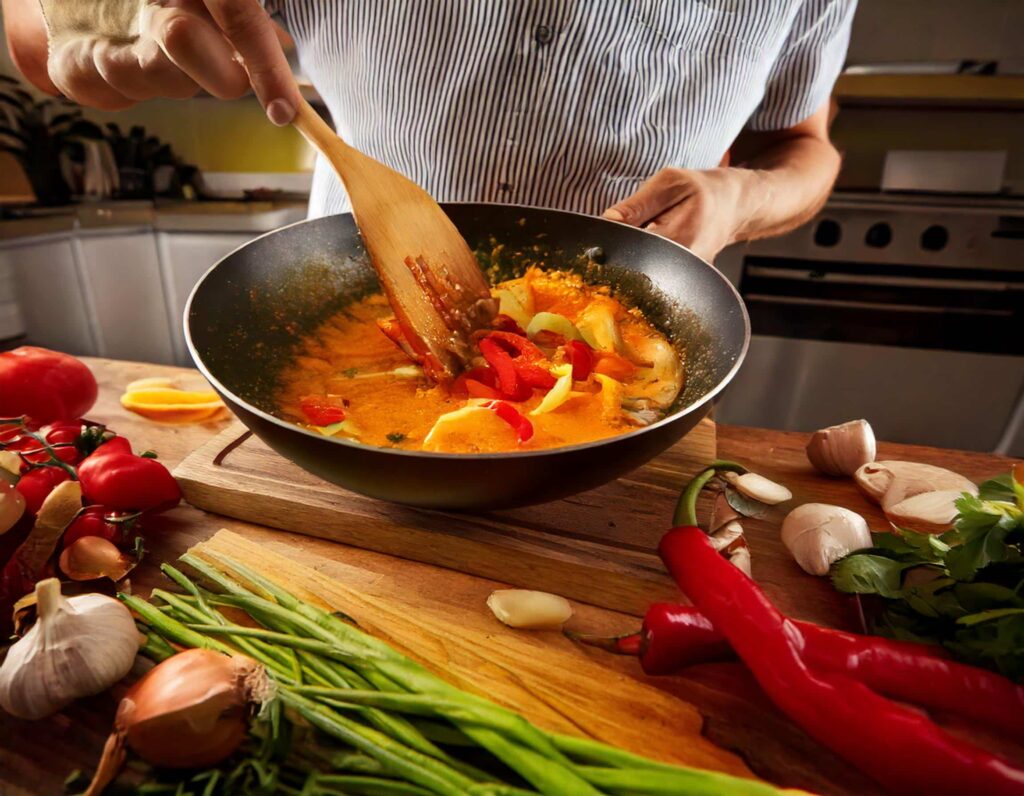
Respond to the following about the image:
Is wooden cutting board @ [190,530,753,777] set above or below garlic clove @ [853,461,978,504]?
below

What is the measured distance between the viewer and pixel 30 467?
3.13 ft

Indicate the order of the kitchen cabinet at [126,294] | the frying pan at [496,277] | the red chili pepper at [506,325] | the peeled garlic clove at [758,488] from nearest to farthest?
the frying pan at [496,277], the peeled garlic clove at [758,488], the red chili pepper at [506,325], the kitchen cabinet at [126,294]

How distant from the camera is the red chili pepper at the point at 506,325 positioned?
44.6 inches

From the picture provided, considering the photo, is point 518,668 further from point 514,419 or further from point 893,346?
point 893,346

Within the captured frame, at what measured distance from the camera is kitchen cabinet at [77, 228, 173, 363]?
3441 mm

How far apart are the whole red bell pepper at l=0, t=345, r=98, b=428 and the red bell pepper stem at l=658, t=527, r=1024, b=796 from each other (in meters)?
1.07

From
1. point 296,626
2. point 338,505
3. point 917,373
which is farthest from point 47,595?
point 917,373

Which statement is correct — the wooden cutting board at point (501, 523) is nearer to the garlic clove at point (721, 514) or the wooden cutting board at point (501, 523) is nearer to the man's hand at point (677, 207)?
the garlic clove at point (721, 514)

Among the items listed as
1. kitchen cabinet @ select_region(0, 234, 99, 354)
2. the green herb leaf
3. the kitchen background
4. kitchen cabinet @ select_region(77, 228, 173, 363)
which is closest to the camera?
the green herb leaf

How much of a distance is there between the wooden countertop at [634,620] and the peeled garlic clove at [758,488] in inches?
1.6

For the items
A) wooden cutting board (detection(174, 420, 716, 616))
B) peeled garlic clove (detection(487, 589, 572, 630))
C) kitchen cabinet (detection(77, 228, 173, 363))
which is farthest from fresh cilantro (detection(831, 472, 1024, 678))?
kitchen cabinet (detection(77, 228, 173, 363))

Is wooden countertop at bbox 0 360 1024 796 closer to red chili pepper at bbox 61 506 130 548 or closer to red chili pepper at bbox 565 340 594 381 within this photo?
red chili pepper at bbox 61 506 130 548

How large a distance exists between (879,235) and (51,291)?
3.82m

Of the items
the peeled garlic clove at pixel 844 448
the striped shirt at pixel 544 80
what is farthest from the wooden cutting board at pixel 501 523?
the striped shirt at pixel 544 80
